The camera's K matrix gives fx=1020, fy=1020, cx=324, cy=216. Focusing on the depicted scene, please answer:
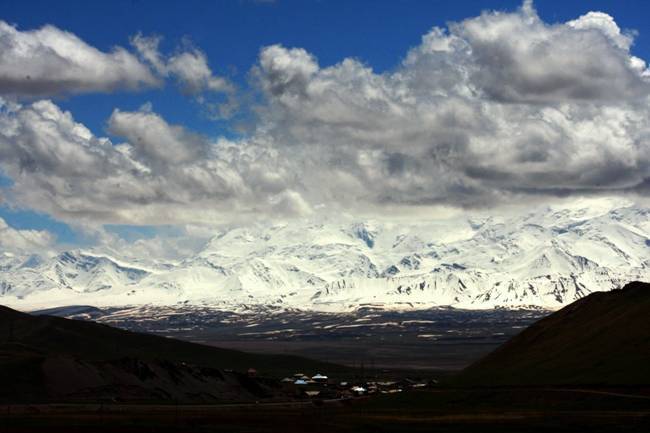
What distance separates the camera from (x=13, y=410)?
7726 inches

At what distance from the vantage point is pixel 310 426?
172 metres

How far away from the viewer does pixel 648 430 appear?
151500 millimetres

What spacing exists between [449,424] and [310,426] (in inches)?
953

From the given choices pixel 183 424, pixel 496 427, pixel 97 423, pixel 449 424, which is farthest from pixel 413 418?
pixel 97 423

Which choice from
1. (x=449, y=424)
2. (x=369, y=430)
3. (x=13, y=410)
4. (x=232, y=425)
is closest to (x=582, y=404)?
(x=449, y=424)

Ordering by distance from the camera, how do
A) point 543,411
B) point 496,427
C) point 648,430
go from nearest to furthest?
point 648,430, point 496,427, point 543,411

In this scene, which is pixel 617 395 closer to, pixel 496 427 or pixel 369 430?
pixel 496 427

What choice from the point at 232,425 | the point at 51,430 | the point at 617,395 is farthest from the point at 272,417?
the point at 617,395

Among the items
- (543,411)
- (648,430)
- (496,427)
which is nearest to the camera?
(648,430)

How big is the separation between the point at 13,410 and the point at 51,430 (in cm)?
4191

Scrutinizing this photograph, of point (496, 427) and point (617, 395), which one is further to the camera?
point (617, 395)

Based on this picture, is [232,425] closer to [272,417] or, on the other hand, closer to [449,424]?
[272,417]

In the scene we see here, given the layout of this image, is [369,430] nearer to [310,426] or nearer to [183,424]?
[310,426]

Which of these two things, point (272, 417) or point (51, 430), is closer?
point (51, 430)
